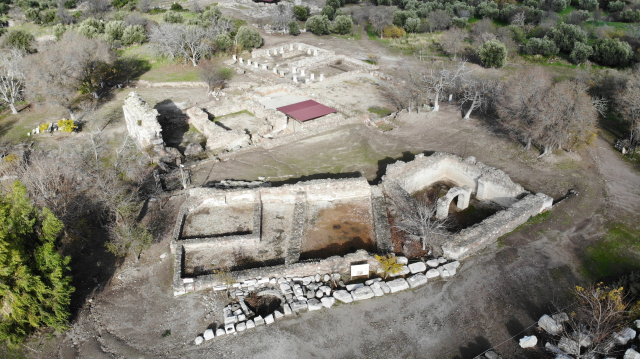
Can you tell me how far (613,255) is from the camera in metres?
17.7

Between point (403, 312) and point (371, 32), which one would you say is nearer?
point (403, 312)

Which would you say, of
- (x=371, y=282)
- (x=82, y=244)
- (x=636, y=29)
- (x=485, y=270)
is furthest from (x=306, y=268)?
(x=636, y=29)

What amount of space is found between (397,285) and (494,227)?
5.49 metres

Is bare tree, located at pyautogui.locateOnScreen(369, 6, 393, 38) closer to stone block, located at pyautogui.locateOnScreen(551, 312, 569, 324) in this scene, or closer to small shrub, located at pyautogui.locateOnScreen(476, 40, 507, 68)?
small shrub, located at pyautogui.locateOnScreen(476, 40, 507, 68)

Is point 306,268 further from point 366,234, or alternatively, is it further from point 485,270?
point 485,270

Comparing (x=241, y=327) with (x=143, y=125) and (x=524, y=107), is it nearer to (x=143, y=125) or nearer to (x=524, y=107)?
(x=143, y=125)

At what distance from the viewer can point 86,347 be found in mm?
14430

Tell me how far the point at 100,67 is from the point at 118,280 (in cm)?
2700

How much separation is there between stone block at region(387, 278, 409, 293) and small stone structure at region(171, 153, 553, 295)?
81 cm

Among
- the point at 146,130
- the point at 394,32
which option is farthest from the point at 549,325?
the point at 394,32

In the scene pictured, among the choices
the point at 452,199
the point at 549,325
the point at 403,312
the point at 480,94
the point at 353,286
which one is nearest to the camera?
the point at 549,325

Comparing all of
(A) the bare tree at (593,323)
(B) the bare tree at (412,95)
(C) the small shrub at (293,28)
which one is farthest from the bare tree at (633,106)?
(C) the small shrub at (293,28)

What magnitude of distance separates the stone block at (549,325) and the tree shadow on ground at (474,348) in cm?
200

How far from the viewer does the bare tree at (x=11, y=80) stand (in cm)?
3450
